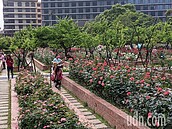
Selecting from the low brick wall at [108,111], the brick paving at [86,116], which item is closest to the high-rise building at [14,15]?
the low brick wall at [108,111]

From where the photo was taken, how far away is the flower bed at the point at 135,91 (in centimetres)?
466

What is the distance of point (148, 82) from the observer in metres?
6.15

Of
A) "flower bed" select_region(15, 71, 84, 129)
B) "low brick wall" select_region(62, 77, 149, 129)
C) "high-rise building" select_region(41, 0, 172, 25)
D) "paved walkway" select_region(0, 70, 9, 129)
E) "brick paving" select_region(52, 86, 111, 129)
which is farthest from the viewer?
"high-rise building" select_region(41, 0, 172, 25)

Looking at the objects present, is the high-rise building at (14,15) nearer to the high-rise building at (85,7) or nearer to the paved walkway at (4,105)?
the high-rise building at (85,7)

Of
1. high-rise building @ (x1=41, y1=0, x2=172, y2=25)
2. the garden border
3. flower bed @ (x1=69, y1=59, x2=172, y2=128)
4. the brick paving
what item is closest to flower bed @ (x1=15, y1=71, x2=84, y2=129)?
the garden border

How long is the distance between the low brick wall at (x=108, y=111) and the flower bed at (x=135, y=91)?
201 millimetres

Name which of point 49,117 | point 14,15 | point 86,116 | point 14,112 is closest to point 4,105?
point 14,112

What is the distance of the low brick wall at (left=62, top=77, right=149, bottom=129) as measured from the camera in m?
5.16

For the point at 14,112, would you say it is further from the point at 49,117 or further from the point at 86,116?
the point at 49,117

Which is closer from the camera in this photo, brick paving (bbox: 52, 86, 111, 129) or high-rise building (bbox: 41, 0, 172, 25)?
brick paving (bbox: 52, 86, 111, 129)

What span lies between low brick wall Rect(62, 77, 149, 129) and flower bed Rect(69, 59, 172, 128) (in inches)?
Answer: 7.9

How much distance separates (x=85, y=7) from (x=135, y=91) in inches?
2998

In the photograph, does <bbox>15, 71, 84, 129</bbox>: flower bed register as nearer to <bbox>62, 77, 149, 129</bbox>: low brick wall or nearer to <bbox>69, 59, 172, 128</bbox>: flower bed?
<bbox>62, 77, 149, 129</bbox>: low brick wall

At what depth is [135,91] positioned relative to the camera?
6020mm
